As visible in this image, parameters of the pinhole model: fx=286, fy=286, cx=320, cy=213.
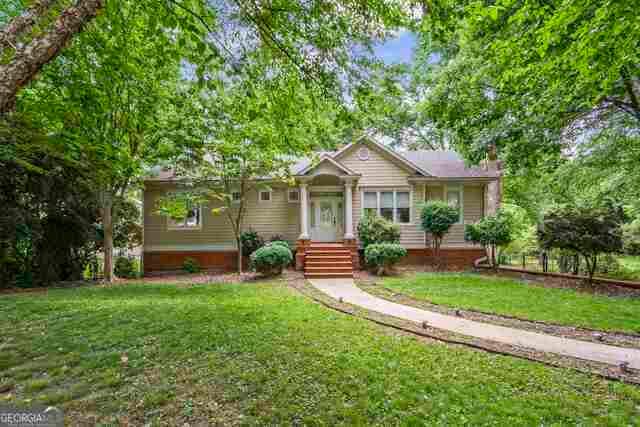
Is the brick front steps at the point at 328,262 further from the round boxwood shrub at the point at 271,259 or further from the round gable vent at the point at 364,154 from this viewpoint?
the round gable vent at the point at 364,154

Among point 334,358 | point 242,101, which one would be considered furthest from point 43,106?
point 334,358

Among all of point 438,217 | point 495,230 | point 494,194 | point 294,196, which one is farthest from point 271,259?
point 494,194

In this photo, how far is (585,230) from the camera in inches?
320

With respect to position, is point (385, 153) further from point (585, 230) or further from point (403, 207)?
point (585, 230)

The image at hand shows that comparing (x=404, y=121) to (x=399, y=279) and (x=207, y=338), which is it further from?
(x=207, y=338)

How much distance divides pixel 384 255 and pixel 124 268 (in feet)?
34.1

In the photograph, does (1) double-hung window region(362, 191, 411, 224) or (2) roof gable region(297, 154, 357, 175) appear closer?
(2) roof gable region(297, 154, 357, 175)

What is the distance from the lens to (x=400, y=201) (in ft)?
43.0

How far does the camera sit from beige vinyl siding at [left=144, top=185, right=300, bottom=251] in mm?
12953

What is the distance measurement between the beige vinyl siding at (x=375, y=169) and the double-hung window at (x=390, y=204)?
18.1 inches

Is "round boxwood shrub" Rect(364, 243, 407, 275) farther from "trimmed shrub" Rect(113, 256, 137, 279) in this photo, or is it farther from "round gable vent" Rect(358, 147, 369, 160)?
"trimmed shrub" Rect(113, 256, 137, 279)

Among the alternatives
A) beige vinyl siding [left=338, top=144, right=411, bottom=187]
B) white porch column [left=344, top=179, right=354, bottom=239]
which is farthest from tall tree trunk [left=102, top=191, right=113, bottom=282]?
beige vinyl siding [left=338, top=144, right=411, bottom=187]

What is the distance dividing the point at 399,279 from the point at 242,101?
7.54 m

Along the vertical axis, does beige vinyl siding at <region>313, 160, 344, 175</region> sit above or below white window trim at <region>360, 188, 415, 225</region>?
above
